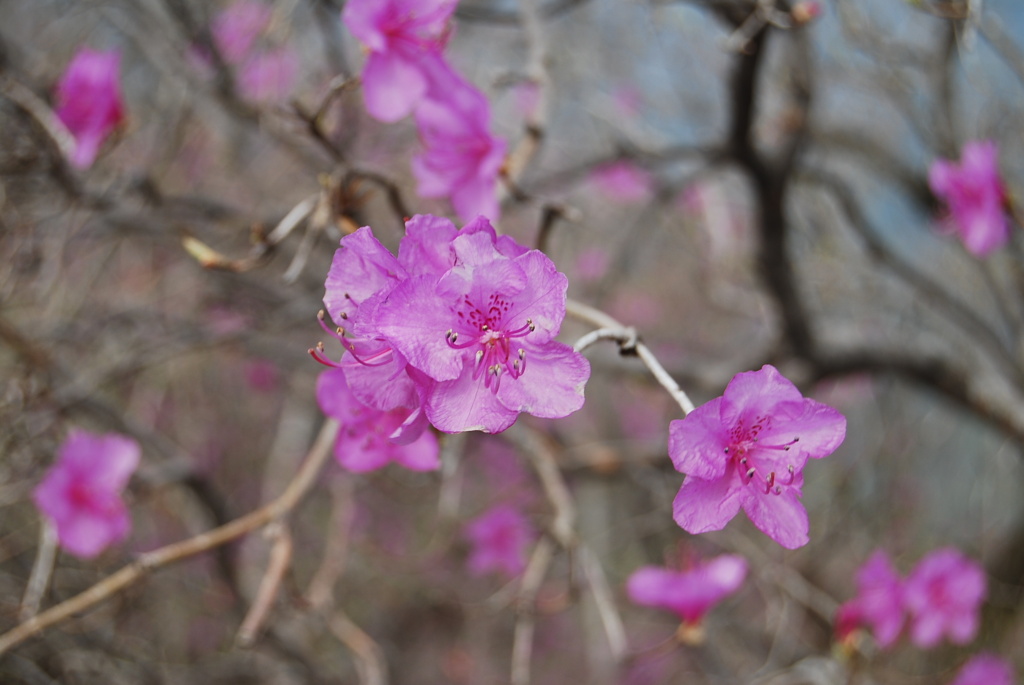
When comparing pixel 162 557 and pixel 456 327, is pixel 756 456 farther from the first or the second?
pixel 162 557

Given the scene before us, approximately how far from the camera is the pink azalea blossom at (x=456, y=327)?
740 millimetres

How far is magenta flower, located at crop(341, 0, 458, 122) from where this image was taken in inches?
42.7

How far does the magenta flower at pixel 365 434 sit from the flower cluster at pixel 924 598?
4.52 feet

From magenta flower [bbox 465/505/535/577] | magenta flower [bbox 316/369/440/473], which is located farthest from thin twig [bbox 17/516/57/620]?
magenta flower [bbox 465/505/535/577]

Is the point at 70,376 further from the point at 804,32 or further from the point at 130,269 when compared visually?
the point at 804,32

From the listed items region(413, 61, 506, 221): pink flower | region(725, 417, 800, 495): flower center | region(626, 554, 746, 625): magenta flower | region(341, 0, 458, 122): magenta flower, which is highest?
region(341, 0, 458, 122): magenta flower

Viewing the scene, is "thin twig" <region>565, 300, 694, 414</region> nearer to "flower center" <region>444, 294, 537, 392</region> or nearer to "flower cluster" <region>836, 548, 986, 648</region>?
"flower center" <region>444, 294, 537, 392</region>

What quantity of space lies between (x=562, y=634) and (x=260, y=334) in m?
3.08

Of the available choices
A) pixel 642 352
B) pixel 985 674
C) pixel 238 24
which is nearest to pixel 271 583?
pixel 642 352

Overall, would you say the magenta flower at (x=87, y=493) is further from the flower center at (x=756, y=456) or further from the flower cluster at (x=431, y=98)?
the flower center at (x=756, y=456)

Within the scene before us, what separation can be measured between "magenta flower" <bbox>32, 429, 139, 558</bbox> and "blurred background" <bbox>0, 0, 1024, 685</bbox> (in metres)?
0.18

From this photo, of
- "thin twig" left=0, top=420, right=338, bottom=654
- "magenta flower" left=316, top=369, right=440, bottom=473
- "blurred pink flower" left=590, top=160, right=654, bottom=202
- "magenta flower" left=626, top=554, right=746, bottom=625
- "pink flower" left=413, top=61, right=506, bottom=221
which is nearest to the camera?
"magenta flower" left=316, top=369, right=440, bottom=473

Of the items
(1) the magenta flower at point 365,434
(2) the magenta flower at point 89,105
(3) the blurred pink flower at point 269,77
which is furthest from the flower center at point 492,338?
(3) the blurred pink flower at point 269,77

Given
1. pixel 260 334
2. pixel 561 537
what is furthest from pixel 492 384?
pixel 260 334
